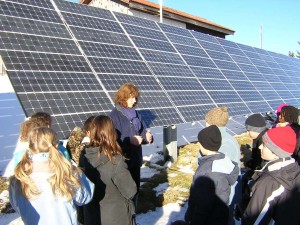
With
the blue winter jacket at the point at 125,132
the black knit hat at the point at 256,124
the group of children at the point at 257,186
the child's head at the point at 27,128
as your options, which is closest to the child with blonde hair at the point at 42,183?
the child's head at the point at 27,128

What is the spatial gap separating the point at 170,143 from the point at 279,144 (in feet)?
16.1

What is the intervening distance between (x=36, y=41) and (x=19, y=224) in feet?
11.4

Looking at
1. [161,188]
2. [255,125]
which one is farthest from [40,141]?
[161,188]

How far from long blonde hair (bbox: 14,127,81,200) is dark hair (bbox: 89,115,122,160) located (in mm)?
587

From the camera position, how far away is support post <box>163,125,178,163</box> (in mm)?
7805

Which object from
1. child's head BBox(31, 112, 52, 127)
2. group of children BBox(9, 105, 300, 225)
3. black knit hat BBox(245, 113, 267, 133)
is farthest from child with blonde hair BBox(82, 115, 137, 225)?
black knit hat BBox(245, 113, 267, 133)

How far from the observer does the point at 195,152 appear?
8969mm

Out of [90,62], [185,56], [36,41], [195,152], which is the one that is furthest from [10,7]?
[195,152]

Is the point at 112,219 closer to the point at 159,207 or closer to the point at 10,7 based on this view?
the point at 159,207

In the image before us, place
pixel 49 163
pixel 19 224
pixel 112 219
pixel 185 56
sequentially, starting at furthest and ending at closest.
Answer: pixel 185 56
pixel 19 224
pixel 112 219
pixel 49 163

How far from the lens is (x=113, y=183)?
333 centimetres

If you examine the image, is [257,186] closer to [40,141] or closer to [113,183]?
[113,183]

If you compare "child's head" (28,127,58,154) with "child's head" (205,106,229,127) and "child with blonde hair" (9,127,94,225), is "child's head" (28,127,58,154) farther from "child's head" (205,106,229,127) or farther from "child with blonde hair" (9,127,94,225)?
"child's head" (205,106,229,127)

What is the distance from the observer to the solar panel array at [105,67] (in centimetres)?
547
